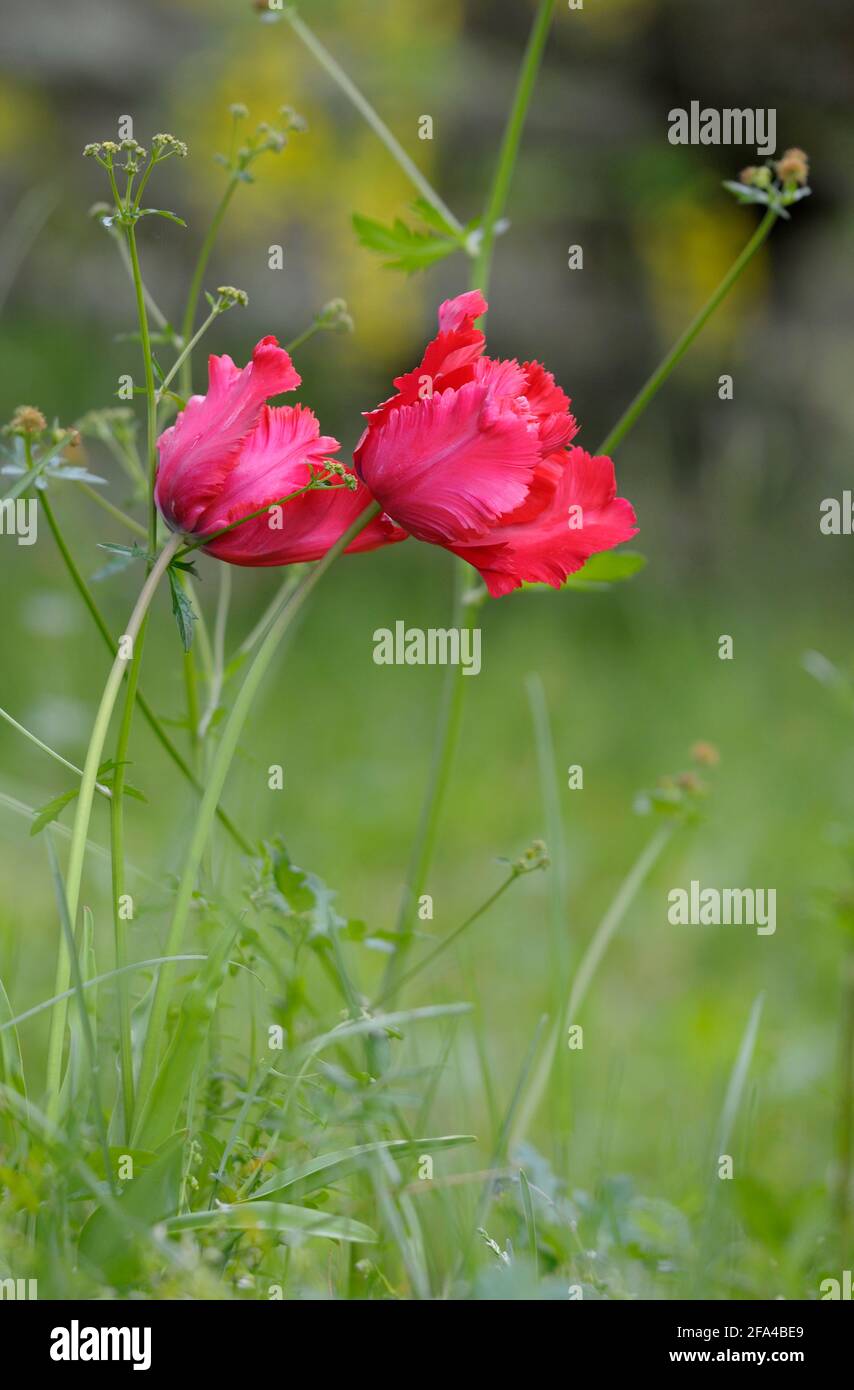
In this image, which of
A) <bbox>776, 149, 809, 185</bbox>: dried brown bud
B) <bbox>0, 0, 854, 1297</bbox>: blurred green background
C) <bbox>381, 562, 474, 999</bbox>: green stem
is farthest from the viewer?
<bbox>0, 0, 854, 1297</bbox>: blurred green background

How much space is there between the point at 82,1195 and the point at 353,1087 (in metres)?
0.10

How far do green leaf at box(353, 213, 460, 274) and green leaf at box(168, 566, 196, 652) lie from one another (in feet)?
1.10

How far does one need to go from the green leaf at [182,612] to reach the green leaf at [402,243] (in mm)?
336

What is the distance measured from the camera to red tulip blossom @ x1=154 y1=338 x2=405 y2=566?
1.58ft

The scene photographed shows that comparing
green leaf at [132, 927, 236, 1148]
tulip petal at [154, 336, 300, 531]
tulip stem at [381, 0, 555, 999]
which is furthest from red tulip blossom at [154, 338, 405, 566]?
tulip stem at [381, 0, 555, 999]

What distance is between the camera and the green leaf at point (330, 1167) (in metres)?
0.49

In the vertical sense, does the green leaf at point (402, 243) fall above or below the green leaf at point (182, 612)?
above

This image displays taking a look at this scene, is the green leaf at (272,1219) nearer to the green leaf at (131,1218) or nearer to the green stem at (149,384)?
the green leaf at (131,1218)

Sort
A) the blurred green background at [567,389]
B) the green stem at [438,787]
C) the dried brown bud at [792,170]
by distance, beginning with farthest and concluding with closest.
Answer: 1. the blurred green background at [567,389]
2. the green stem at [438,787]
3. the dried brown bud at [792,170]

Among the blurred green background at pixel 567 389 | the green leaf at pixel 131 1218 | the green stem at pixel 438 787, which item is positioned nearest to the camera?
the green leaf at pixel 131 1218

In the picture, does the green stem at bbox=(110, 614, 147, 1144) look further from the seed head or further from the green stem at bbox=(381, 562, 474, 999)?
the green stem at bbox=(381, 562, 474, 999)

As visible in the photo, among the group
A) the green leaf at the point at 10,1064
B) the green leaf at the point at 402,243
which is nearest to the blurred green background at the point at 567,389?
the green leaf at the point at 402,243

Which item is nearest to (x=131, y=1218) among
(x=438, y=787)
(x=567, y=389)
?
(x=438, y=787)
